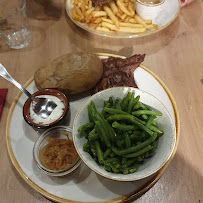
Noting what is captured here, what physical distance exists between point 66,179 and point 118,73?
0.67 m

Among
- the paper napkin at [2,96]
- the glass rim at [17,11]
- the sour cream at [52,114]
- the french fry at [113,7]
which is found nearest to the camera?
the sour cream at [52,114]

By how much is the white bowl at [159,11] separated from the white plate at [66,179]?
0.73m

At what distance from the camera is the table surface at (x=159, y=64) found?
45.6 inches

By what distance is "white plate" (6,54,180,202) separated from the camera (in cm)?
105

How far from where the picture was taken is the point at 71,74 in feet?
4.21

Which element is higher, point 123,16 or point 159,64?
point 123,16

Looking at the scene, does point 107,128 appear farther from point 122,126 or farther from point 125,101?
point 125,101

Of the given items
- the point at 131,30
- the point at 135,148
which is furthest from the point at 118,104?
the point at 131,30

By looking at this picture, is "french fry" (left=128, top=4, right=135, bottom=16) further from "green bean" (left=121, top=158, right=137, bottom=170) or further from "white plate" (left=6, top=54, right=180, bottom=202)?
"green bean" (left=121, top=158, right=137, bottom=170)

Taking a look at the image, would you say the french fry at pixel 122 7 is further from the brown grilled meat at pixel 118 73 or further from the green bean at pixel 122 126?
the green bean at pixel 122 126

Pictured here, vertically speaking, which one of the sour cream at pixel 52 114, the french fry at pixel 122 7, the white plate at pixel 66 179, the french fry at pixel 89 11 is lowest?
the white plate at pixel 66 179

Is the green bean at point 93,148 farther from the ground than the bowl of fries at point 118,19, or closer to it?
closer to it

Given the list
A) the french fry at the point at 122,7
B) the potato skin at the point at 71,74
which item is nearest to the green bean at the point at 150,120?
the potato skin at the point at 71,74

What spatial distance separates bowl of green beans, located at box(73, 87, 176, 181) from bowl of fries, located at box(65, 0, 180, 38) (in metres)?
0.74
